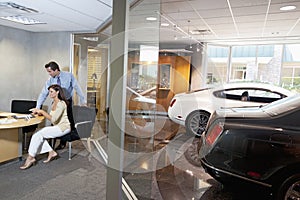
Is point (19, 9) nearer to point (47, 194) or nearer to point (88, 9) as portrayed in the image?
point (88, 9)

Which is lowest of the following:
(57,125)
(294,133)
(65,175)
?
(65,175)

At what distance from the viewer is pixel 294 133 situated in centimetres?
207

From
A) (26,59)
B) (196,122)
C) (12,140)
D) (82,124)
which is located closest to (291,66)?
(196,122)

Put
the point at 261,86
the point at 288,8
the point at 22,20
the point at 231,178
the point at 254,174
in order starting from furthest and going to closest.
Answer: the point at 261,86 < the point at 22,20 < the point at 288,8 < the point at 231,178 < the point at 254,174

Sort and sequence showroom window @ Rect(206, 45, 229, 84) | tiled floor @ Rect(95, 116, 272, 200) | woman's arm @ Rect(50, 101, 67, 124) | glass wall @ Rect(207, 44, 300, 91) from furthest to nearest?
showroom window @ Rect(206, 45, 229, 84)
glass wall @ Rect(207, 44, 300, 91)
woman's arm @ Rect(50, 101, 67, 124)
tiled floor @ Rect(95, 116, 272, 200)

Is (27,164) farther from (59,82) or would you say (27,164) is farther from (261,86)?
(261,86)

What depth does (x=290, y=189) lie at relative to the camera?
2059 mm

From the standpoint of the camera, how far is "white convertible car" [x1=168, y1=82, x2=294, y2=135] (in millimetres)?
4746

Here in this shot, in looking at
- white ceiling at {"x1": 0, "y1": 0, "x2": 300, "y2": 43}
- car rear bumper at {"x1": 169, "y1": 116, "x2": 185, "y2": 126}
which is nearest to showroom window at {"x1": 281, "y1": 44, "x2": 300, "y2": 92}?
white ceiling at {"x1": 0, "y1": 0, "x2": 300, "y2": 43}

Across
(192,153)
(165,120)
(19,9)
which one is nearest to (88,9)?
(19,9)

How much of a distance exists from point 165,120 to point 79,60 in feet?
7.74

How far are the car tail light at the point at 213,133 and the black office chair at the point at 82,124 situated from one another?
1.82 meters

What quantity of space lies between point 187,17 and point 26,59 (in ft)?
11.3

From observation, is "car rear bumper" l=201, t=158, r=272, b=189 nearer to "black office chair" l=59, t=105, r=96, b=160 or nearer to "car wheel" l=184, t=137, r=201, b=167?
"car wheel" l=184, t=137, r=201, b=167
